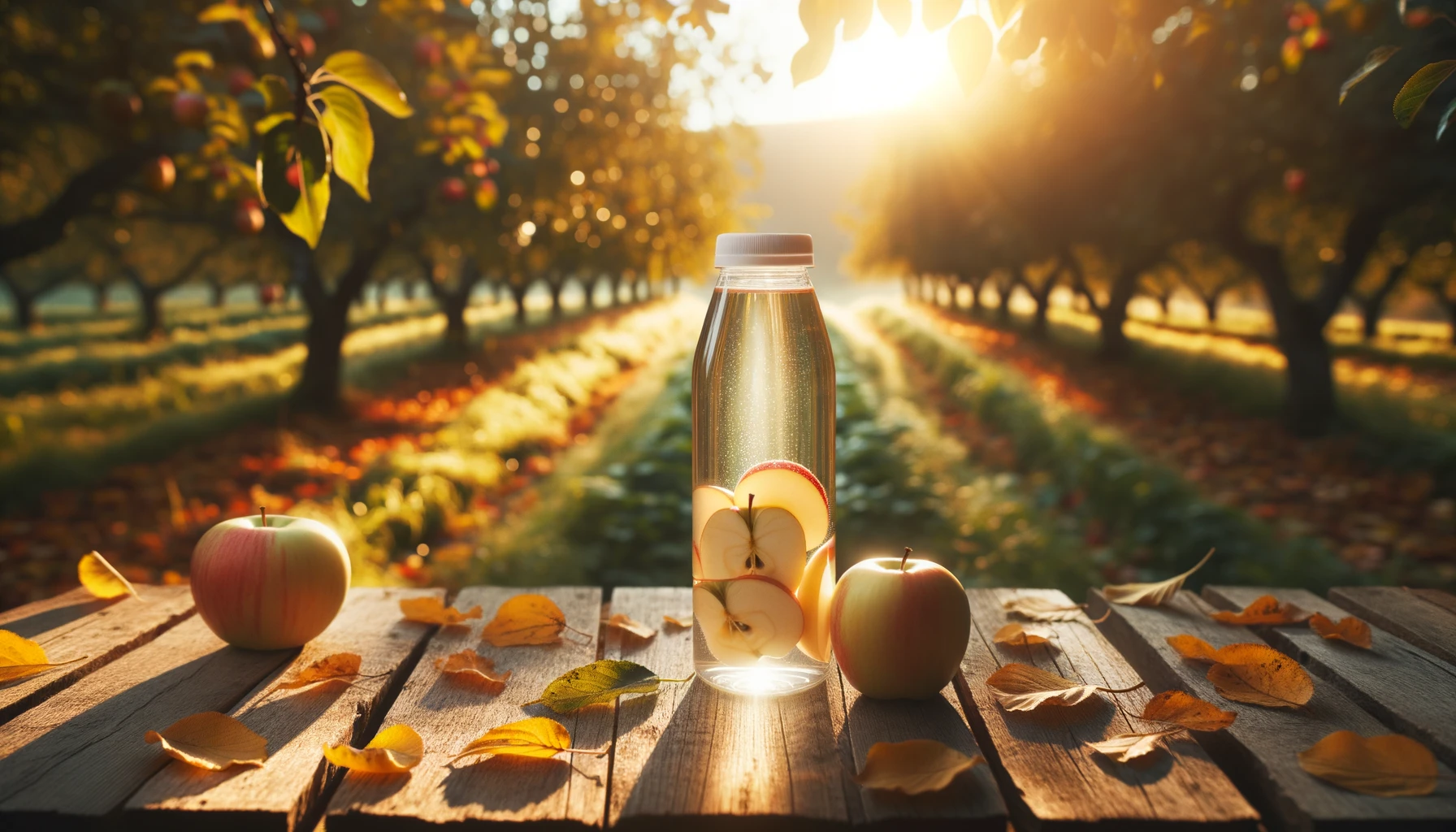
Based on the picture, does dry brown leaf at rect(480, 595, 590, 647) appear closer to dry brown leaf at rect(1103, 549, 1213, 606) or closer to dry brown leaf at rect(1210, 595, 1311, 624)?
dry brown leaf at rect(1103, 549, 1213, 606)

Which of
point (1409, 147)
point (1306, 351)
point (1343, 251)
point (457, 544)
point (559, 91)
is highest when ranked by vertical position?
point (559, 91)

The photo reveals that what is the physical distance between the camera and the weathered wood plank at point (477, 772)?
50.6 inches

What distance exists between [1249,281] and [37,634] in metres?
46.1

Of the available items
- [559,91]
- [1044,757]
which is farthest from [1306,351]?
[1044,757]

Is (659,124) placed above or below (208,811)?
above

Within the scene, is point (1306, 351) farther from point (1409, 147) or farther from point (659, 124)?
point (659, 124)

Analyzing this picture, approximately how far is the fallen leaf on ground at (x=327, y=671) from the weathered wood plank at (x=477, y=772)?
121 millimetres

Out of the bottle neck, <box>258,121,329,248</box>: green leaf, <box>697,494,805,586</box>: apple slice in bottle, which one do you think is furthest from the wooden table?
<box>258,121,329,248</box>: green leaf

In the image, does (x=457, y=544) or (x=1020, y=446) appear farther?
(x=1020, y=446)

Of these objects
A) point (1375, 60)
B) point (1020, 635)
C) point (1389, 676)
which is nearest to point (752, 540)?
point (1020, 635)

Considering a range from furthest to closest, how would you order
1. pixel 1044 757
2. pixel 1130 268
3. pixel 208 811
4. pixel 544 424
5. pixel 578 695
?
pixel 1130 268 < pixel 544 424 < pixel 578 695 < pixel 1044 757 < pixel 208 811

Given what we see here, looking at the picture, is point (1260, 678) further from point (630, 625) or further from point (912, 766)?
point (630, 625)

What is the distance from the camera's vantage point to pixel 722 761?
1.45 meters

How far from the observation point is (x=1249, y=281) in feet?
134
